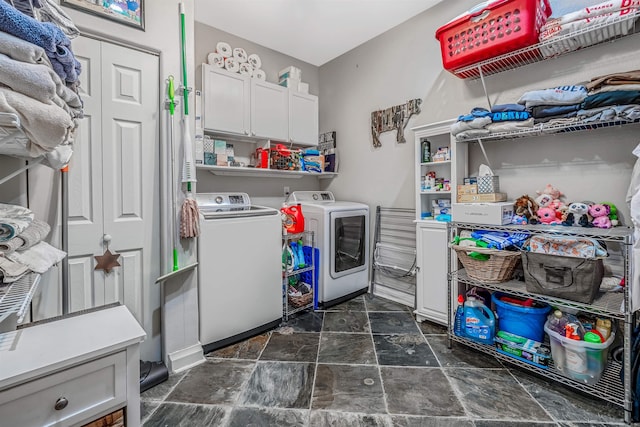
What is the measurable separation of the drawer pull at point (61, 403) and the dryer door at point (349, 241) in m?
2.19

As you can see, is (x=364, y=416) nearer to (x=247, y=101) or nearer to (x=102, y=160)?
(x=102, y=160)

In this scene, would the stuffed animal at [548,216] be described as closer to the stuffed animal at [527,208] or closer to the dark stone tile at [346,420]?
the stuffed animal at [527,208]

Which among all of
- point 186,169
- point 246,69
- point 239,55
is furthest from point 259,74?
point 186,169

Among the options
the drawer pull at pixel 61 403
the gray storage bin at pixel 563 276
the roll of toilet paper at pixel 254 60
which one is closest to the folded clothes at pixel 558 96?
the gray storage bin at pixel 563 276

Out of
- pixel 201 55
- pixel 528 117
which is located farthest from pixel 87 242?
pixel 528 117

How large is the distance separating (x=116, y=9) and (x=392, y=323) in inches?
114

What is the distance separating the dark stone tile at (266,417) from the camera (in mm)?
1475

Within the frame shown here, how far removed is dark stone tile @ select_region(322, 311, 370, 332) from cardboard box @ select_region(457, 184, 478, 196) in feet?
4.40

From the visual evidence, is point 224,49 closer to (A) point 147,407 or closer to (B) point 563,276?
(A) point 147,407

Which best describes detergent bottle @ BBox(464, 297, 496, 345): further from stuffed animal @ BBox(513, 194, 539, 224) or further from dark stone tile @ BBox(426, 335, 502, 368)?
stuffed animal @ BBox(513, 194, 539, 224)

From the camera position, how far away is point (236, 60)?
9.91 feet

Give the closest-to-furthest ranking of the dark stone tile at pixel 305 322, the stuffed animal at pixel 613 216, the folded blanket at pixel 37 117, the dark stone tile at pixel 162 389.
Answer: the folded blanket at pixel 37 117 < the dark stone tile at pixel 162 389 < the stuffed animal at pixel 613 216 < the dark stone tile at pixel 305 322

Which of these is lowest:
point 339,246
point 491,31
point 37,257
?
point 339,246

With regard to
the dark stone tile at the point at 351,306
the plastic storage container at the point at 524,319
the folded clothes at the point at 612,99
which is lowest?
the dark stone tile at the point at 351,306
